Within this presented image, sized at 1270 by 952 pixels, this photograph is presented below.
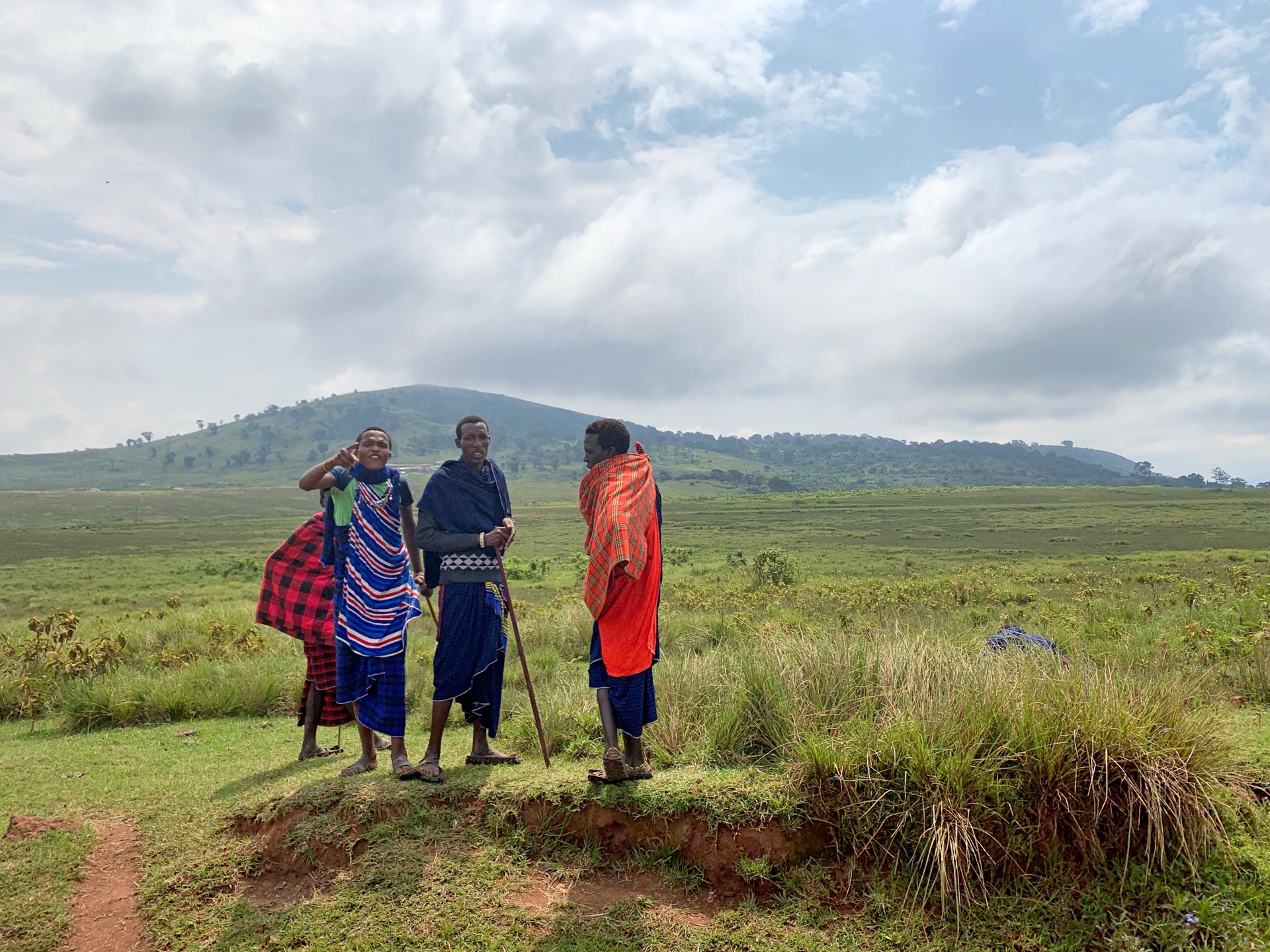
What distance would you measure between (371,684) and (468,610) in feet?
3.13

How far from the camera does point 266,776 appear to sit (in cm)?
565

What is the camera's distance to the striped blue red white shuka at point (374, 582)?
5.29 meters

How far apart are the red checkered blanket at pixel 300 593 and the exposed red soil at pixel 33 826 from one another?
176cm

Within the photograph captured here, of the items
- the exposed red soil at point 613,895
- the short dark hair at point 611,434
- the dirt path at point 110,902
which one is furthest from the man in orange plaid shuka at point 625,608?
the dirt path at point 110,902

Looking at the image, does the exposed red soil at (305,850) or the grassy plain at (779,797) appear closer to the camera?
the grassy plain at (779,797)

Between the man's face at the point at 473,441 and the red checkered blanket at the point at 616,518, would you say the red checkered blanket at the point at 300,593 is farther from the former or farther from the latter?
the red checkered blanket at the point at 616,518

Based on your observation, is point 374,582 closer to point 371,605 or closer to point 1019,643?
point 371,605

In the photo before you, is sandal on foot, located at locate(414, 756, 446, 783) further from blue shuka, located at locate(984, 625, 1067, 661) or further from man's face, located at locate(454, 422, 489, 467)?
blue shuka, located at locate(984, 625, 1067, 661)

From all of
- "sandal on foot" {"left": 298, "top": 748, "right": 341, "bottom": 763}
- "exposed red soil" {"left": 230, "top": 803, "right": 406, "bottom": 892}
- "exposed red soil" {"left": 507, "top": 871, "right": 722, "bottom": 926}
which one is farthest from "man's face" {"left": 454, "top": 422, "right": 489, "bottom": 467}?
"sandal on foot" {"left": 298, "top": 748, "right": 341, "bottom": 763}

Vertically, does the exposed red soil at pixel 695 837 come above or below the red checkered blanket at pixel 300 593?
below

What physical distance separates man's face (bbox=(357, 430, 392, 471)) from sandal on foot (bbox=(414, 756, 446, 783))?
Answer: 2033 mm

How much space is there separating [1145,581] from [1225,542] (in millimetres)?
20552

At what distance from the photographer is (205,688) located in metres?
8.54

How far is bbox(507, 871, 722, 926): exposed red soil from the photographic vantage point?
383 centimetres
